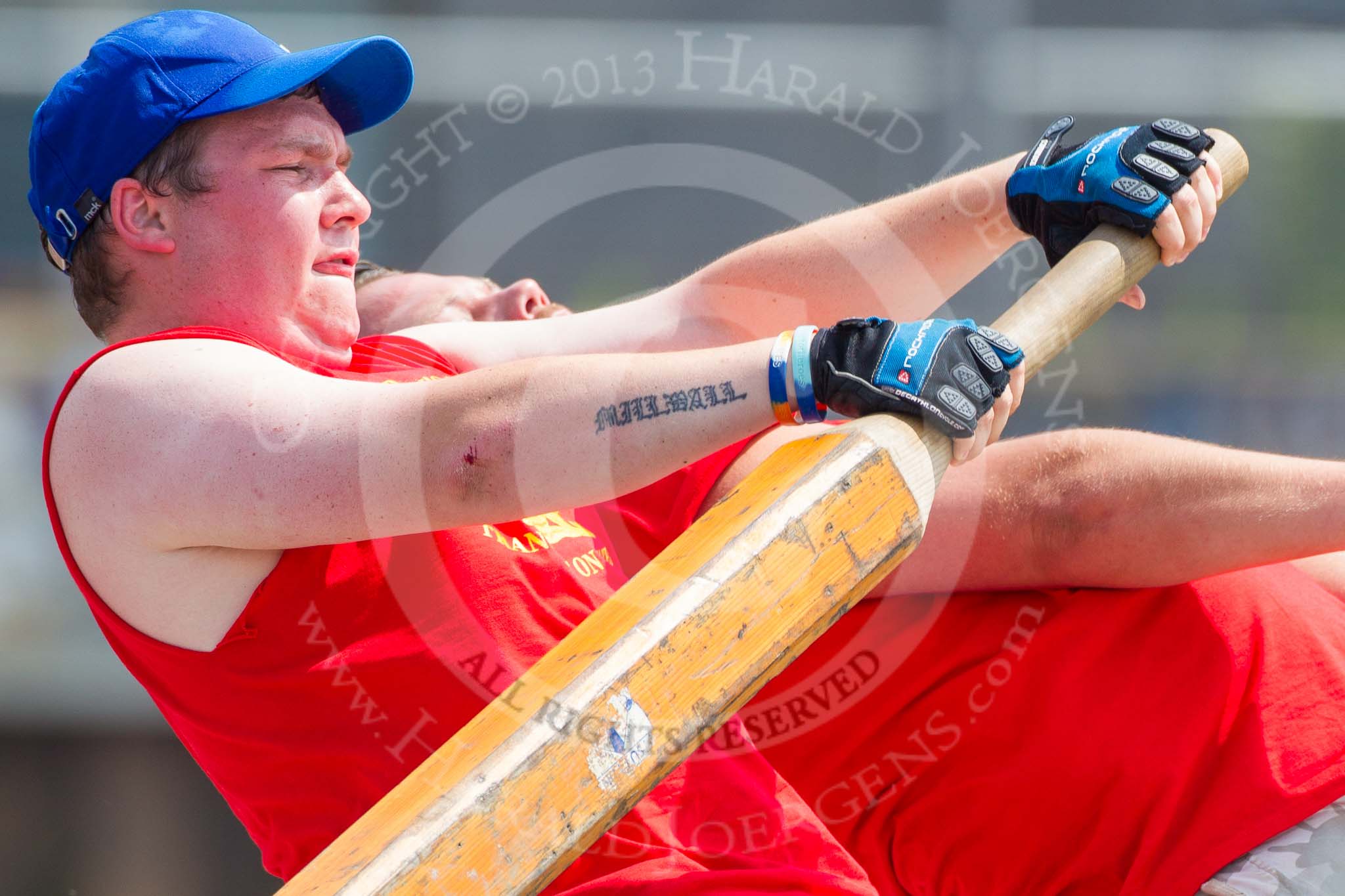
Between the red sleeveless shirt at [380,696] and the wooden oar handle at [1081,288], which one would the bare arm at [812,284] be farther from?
the red sleeveless shirt at [380,696]

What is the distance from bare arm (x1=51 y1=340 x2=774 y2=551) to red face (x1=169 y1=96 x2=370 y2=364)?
0.73ft

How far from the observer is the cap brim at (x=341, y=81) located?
142 centimetres

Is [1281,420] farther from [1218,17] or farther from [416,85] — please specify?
[416,85]

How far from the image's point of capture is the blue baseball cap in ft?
4.57

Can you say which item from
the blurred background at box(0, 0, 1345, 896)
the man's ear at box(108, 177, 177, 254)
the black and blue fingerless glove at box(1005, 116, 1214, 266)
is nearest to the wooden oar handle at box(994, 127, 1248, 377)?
the black and blue fingerless glove at box(1005, 116, 1214, 266)

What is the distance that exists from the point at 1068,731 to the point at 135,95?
1.33 m

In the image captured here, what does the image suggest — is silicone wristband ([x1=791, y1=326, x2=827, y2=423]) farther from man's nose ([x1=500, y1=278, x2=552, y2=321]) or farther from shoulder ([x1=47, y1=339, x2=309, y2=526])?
man's nose ([x1=500, y1=278, x2=552, y2=321])

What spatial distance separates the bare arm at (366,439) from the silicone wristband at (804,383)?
0.03 m

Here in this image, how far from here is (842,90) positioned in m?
3.63

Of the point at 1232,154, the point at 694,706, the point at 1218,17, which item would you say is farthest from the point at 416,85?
the point at 694,706

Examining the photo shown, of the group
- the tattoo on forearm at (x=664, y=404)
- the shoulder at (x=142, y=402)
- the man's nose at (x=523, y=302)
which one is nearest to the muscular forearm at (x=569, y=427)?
the tattoo on forearm at (x=664, y=404)

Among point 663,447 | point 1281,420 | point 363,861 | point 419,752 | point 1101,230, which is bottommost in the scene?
A: point 1281,420

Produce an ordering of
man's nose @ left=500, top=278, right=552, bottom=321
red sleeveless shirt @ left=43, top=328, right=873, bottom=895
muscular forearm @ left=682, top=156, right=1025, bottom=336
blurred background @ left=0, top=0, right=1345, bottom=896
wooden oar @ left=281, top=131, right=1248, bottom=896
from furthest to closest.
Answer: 1. blurred background @ left=0, top=0, right=1345, bottom=896
2. man's nose @ left=500, top=278, right=552, bottom=321
3. muscular forearm @ left=682, top=156, right=1025, bottom=336
4. red sleeveless shirt @ left=43, top=328, right=873, bottom=895
5. wooden oar @ left=281, top=131, right=1248, bottom=896

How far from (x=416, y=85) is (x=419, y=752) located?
271cm
